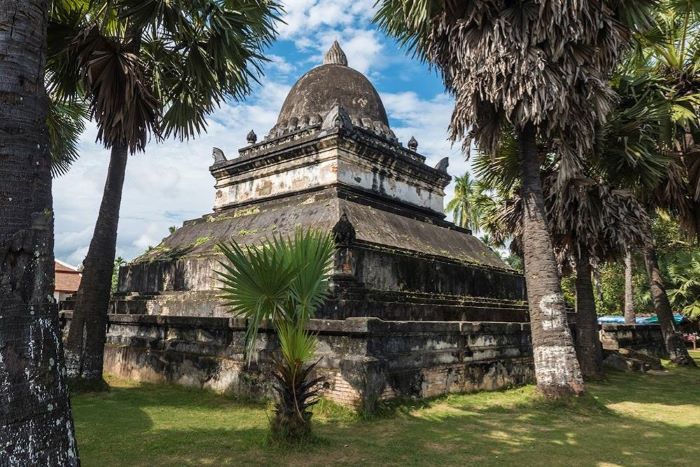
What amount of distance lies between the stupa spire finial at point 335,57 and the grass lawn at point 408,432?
1209 cm

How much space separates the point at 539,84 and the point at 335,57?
34.9 ft

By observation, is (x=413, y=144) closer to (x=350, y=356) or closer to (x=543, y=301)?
(x=543, y=301)

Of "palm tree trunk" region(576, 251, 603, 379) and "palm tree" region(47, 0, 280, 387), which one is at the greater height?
"palm tree" region(47, 0, 280, 387)

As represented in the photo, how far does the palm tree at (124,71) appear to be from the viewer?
24.7 feet

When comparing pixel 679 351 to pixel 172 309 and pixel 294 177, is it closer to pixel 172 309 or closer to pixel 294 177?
pixel 294 177

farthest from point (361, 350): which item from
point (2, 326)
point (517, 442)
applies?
point (2, 326)

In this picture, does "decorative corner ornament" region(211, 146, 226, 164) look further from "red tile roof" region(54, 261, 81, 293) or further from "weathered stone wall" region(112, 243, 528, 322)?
"red tile roof" region(54, 261, 81, 293)

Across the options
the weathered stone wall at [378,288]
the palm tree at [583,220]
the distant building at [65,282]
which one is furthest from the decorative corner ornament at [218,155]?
the distant building at [65,282]

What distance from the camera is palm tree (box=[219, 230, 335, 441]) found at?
488 cm

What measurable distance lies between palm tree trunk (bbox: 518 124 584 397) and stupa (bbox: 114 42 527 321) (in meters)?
2.66

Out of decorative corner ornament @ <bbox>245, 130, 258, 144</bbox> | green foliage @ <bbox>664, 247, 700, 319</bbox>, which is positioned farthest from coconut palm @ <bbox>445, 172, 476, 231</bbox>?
decorative corner ornament @ <bbox>245, 130, 258, 144</bbox>

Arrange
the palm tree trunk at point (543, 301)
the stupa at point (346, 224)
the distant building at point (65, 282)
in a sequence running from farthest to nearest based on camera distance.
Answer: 1. the distant building at point (65, 282)
2. the stupa at point (346, 224)
3. the palm tree trunk at point (543, 301)

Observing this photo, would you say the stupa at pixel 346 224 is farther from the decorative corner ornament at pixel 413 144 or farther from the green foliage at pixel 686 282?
the green foliage at pixel 686 282

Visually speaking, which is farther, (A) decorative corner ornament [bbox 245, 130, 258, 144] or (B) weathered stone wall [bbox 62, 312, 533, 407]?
(A) decorative corner ornament [bbox 245, 130, 258, 144]
